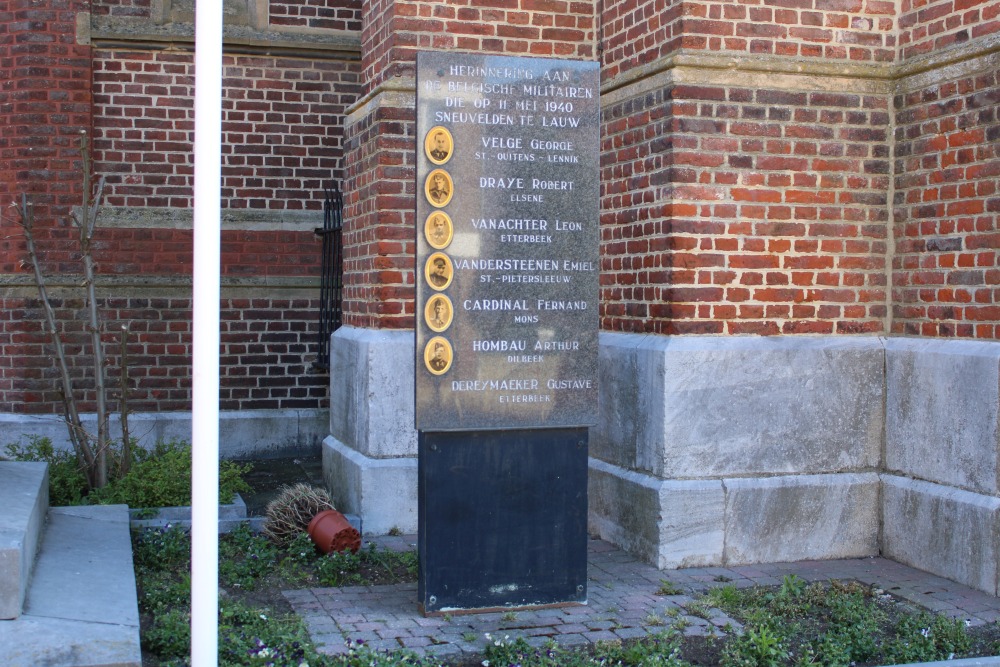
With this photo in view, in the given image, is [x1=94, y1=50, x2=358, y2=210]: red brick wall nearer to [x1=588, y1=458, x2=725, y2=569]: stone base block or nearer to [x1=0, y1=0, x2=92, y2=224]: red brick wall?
[x1=0, y1=0, x2=92, y2=224]: red brick wall

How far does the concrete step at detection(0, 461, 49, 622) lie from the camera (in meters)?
4.02

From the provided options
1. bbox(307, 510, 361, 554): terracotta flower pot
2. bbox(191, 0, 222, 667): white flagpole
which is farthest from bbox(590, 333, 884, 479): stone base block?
bbox(191, 0, 222, 667): white flagpole

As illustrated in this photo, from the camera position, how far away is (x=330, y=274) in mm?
8984

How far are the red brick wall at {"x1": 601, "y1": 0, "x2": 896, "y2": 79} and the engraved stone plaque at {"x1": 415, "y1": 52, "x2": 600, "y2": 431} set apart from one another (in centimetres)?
114

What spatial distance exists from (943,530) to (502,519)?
234cm

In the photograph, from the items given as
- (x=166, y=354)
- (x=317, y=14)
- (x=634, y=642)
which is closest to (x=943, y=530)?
(x=634, y=642)

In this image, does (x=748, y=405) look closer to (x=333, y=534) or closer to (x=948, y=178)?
(x=948, y=178)

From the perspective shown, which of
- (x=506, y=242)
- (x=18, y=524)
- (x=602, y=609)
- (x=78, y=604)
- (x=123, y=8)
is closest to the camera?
(x=78, y=604)

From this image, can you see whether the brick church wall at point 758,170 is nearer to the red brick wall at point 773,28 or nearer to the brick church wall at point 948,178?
the red brick wall at point 773,28

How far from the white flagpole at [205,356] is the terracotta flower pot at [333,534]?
254cm

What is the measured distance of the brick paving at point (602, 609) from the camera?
4.62 metres

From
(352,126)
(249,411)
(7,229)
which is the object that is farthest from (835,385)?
(7,229)

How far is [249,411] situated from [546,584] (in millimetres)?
4648

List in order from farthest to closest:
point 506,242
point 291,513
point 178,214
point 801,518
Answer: point 178,214 → point 291,513 → point 801,518 → point 506,242
